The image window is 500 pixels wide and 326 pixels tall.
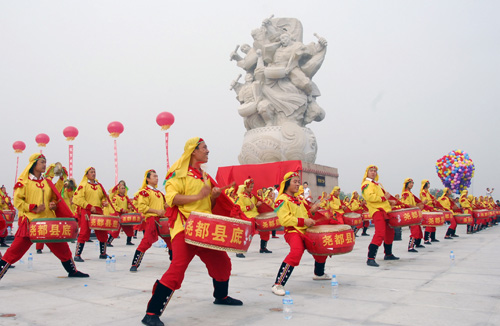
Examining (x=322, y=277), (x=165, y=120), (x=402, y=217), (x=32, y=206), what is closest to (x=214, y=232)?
(x=322, y=277)

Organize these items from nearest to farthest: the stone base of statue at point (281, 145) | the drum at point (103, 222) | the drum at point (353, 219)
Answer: the drum at point (103, 222) < the drum at point (353, 219) < the stone base of statue at point (281, 145)

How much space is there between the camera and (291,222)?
498cm

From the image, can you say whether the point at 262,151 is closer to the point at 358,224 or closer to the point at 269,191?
the point at 269,191

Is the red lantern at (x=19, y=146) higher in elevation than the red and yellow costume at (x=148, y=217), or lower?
higher

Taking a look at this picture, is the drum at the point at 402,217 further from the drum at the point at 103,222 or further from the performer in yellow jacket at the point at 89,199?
the performer in yellow jacket at the point at 89,199

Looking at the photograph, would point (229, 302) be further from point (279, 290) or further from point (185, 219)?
point (185, 219)

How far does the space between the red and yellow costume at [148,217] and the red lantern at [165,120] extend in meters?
6.40

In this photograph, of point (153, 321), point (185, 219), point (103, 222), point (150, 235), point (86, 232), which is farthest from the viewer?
point (86, 232)

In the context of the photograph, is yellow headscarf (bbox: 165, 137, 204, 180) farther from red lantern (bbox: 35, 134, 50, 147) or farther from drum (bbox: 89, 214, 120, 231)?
red lantern (bbox: 35, 134, 50, 147)

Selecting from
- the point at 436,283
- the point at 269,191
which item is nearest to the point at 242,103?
the point at 269,191

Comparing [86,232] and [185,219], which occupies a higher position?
[185,219]

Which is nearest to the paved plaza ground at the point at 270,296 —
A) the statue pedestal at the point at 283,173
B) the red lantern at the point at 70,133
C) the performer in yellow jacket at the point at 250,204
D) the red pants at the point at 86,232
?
the red pants at the point at 86,232

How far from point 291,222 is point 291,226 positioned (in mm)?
149

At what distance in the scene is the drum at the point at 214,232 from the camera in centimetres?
362
